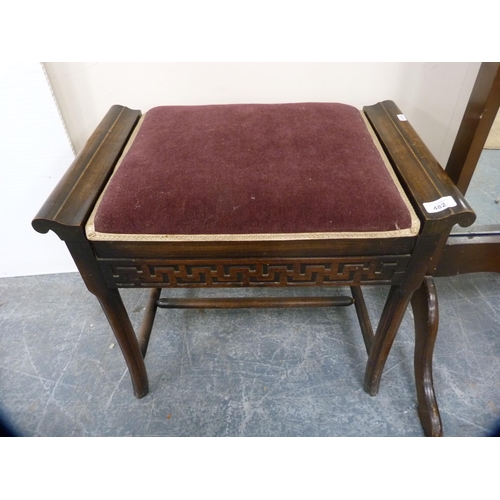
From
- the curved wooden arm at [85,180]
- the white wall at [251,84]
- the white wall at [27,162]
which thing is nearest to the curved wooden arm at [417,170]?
the white wall at [251,84]

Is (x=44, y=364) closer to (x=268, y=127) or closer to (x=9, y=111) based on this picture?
(x=9, y=111)

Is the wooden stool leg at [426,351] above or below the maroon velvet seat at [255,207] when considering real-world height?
below

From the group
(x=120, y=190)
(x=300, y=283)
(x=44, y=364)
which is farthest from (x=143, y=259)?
(x=44, y=364)

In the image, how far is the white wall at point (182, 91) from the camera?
892 millimetres

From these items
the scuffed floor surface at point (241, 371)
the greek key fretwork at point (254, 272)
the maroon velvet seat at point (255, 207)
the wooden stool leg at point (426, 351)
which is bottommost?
the scuffed floor surface at point (241, 371)

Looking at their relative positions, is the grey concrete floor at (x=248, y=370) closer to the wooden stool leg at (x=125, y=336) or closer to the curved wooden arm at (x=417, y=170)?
the wooden stool leg at (x=125, y=336)

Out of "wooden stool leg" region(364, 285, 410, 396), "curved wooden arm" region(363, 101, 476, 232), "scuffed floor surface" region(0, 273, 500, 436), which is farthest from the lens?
"scuffed floor surface" region(0, 273, 500, 436)

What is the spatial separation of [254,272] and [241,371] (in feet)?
1.36

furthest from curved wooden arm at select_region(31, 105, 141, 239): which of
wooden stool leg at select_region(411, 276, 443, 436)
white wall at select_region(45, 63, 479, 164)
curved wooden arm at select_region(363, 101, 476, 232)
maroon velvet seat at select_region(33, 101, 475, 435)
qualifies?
wooden stool leg at select_region(411, 276, 443, 436)

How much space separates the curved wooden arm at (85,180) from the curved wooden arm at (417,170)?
1.65 feet

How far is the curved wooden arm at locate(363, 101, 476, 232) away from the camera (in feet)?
1.78

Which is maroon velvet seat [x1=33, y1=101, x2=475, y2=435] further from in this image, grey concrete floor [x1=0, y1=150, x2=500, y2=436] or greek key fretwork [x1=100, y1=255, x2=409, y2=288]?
grey concrete floor [x1=0, y1=150, x2=500, y2=436]

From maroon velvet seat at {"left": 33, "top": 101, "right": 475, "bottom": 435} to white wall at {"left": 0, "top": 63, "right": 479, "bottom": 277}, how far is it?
8.8 inches

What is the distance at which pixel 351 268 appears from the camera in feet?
2.03
